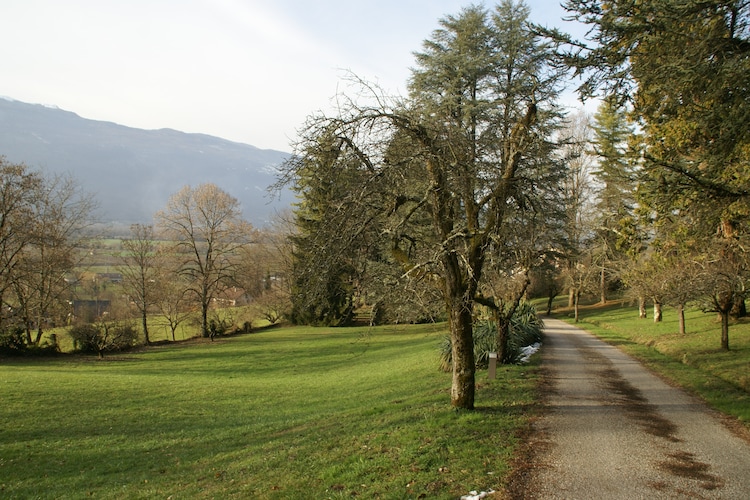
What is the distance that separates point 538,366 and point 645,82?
30.2 ft

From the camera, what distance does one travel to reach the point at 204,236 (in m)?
36.9

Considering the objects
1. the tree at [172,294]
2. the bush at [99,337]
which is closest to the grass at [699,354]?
the bush at [99,337]

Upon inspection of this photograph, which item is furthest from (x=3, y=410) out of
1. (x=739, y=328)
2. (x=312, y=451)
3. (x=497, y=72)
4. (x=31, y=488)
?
(x=739, y=328)

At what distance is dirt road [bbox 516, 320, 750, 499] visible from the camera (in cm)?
561

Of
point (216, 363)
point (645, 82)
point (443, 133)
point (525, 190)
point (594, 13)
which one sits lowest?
point (216, 363)

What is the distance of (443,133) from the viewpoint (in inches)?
320

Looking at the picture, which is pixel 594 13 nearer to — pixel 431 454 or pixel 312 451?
pixel 431 454

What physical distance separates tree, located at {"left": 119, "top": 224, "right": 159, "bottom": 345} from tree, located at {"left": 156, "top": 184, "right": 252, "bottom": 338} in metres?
2.04

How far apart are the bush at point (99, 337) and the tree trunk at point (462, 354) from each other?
25.2 metres

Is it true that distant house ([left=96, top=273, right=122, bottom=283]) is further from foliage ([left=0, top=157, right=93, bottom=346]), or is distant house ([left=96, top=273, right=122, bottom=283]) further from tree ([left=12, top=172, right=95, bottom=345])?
foliage ([left=0, top=157, right=93, bottom=346])

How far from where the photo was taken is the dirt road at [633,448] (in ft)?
18.4

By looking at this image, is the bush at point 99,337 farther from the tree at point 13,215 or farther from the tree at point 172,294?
the tree at point 172,294

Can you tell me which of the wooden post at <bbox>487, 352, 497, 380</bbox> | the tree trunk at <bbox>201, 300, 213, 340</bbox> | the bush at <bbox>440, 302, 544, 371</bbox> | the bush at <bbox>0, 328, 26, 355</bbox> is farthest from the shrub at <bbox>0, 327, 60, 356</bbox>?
the wooden post at <bbox>487, 352, 497, 380</bbox>

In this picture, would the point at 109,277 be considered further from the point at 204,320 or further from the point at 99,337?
the point at 99,337
